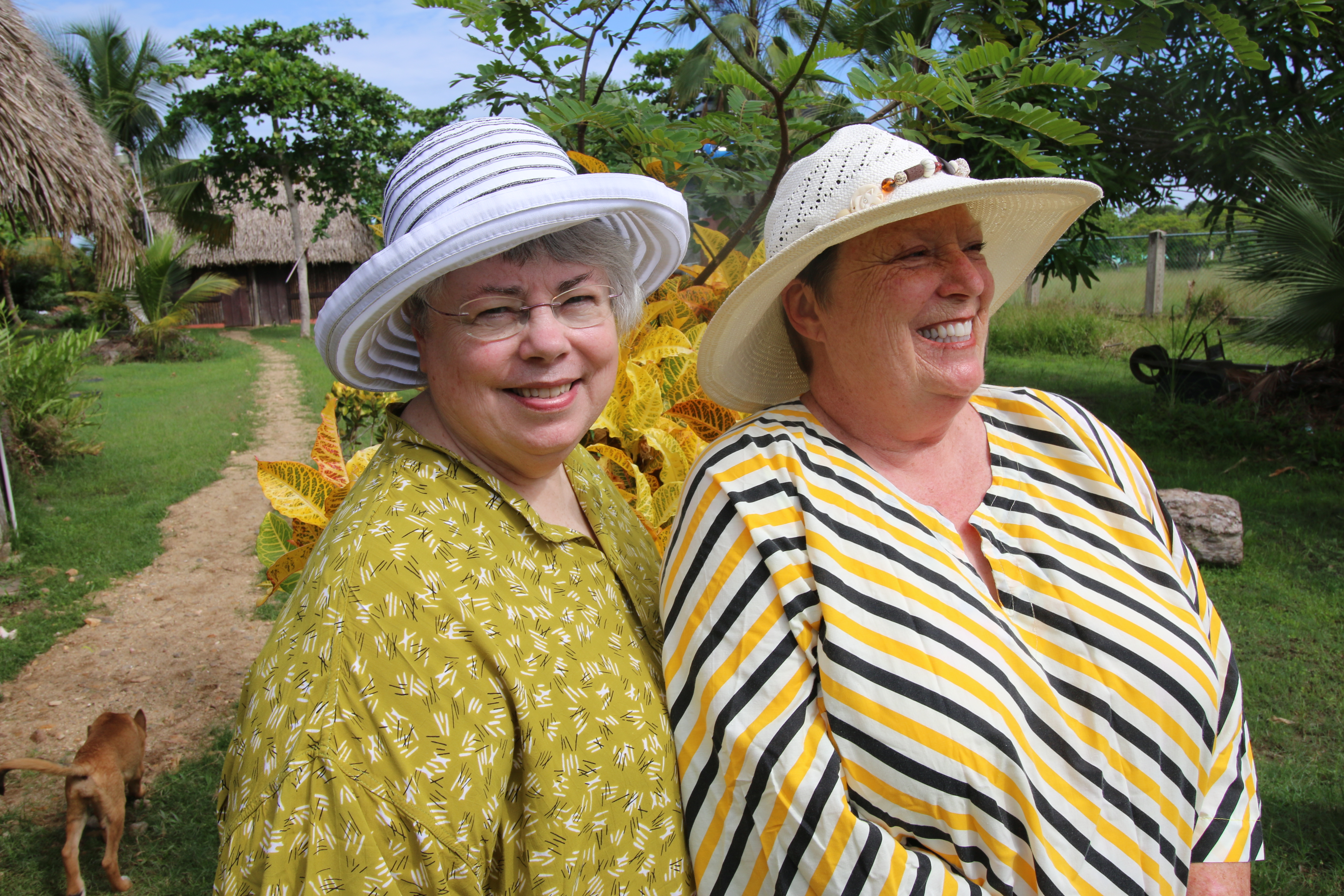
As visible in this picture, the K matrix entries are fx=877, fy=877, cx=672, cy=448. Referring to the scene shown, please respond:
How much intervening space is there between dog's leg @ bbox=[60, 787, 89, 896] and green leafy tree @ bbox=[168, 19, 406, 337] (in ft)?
75.9

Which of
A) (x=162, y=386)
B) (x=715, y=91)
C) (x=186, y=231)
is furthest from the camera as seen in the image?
(x=186, y=231)

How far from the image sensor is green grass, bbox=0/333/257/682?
17.5 feet

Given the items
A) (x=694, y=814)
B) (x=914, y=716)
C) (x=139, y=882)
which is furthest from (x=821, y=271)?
(x=139, y=882)

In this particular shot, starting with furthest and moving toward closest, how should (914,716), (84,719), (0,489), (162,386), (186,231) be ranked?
(186,231)
(162,386)
(0,489)
(84,719)
(914,716)

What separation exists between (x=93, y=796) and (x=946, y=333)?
3.16 metres

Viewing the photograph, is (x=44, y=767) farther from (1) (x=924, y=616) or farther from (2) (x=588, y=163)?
(1) (x=924, y=616)

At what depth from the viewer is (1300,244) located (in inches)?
267

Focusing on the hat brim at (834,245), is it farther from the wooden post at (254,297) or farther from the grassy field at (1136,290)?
the wooden post at (254,297)

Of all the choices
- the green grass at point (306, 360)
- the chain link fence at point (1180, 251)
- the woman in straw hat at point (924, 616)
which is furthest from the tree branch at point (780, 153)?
the chain link fence at point (1180, 251)

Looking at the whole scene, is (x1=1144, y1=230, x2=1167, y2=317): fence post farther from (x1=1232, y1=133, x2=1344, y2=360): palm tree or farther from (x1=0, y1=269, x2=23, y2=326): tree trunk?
(x1=0, y1=269, x2=23, y2=326): tree trunk

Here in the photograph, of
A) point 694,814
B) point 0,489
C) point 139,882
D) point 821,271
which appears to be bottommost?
point 139,882

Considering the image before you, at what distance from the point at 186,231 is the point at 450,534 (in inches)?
1146

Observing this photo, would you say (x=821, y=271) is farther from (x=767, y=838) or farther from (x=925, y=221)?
(x=767, y=838)

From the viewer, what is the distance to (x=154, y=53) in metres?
26.4
